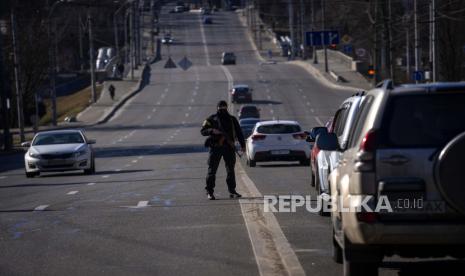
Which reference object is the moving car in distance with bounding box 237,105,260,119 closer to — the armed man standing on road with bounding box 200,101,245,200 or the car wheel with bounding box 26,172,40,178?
the car wheel with bounding box 26,172,40,178

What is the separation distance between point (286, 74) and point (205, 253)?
9192 cm

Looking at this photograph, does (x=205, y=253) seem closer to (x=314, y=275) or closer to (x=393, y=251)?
(x=314, y=275)

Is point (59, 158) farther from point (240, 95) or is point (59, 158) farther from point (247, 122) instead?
point (240, 95)

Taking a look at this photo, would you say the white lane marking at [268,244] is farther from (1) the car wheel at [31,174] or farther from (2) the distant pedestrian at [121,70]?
(2) the distant pedestrian at [121,70]

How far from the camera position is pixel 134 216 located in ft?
55.3

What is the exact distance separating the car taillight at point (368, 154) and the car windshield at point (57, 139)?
2322 cm

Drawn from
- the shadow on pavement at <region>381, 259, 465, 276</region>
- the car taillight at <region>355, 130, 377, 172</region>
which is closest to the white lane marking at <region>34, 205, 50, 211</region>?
the shadow on pavement at <region>381, 259, 465, 276</region>

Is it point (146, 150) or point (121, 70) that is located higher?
point (121, 70)

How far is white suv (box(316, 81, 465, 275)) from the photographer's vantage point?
858cm

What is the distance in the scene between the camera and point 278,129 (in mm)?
32938

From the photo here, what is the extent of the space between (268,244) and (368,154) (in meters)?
4.25

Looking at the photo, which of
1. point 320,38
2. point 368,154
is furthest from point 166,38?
point 368,154

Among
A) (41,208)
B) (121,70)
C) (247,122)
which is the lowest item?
(121,70)

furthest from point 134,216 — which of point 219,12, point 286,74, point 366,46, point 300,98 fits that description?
point 219,12
